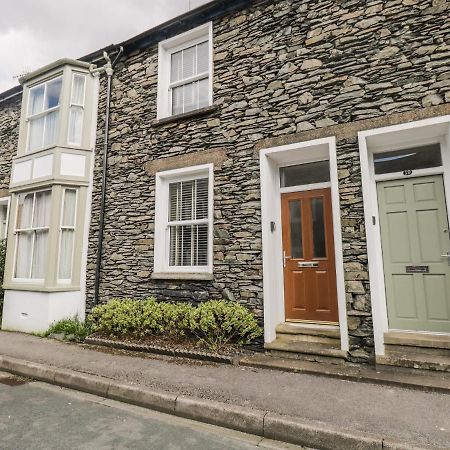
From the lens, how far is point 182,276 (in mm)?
6203

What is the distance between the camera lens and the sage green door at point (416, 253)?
4.68m

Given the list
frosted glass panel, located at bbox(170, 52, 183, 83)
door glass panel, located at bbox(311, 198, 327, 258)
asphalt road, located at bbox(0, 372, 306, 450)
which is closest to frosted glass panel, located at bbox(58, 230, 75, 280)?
asphalt road, located at bbox(0, 372, 306, 450)

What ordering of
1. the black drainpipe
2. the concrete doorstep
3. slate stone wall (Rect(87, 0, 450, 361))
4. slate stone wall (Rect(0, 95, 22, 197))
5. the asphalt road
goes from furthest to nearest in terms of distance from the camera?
slate stone wall (Rect(0, 95, 22, 197))
the black drainpipe
slate stone wall (Rect(87, 0, 450, 361))
the asphalt road
the concrete doorstep

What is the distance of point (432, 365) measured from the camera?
418cm

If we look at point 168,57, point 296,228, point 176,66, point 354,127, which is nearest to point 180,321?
point 296,228

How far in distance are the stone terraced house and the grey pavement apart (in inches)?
28.3

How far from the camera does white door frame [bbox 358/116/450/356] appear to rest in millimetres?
4625

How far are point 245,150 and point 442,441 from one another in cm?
477

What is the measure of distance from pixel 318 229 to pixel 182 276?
264 cm

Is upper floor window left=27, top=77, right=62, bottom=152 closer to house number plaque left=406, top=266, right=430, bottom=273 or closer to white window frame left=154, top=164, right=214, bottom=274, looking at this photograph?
white window frame left=154, top=164, right=214, bottom=274

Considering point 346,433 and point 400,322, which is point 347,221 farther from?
point 346,433

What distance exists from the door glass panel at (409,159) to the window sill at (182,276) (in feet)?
11.1

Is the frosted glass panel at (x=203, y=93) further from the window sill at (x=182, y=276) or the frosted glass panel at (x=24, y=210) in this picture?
the frosted glass panel at (x=24, y=210)

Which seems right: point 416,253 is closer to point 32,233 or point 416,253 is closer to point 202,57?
point 202,57
